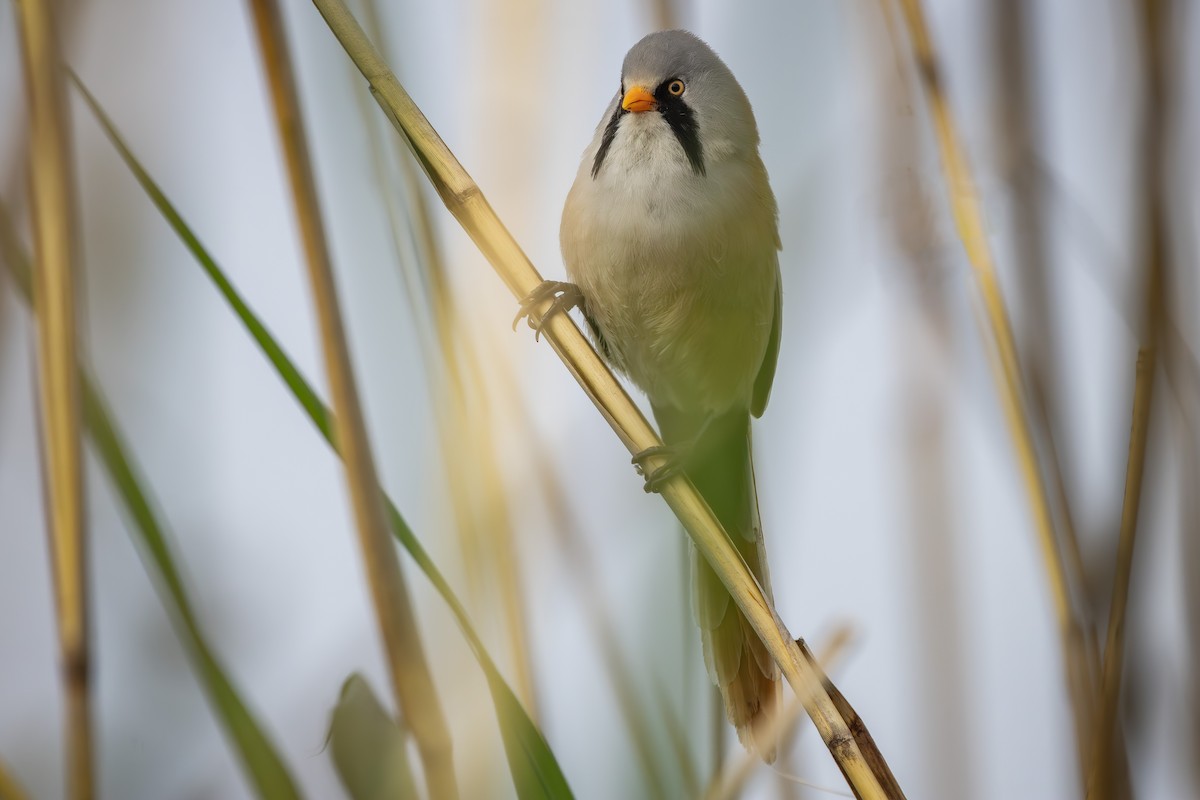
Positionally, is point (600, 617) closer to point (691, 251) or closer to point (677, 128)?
point (691, 251)

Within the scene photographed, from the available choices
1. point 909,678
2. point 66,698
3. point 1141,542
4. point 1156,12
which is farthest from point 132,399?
point 1156,12

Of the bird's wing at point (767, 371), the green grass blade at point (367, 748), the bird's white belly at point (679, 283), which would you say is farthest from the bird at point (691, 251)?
the green grass blade at point (367, 748)

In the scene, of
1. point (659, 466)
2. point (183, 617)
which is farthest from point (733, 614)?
point (183, 617)

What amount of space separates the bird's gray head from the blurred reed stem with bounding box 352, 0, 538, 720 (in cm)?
79

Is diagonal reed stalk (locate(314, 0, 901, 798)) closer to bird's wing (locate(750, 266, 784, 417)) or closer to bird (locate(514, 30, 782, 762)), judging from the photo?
bird (locate(514, 30, 782, 762))

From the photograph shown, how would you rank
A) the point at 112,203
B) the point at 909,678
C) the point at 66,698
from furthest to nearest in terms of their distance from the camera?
the point at 909,678 < the point at 112,203 < the point at 66,698

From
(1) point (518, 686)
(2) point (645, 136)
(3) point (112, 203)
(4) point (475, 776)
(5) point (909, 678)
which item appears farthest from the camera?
(2) point (645, 136)

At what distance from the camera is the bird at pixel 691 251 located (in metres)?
2.00

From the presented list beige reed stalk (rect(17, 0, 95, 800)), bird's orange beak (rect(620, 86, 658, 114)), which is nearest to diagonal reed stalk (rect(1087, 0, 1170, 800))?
bird's orange beak (rect(620, 86, 658, 114))

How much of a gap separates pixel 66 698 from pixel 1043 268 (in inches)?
52.5

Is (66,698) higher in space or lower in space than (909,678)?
higher

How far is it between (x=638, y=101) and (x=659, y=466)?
0.89 metres

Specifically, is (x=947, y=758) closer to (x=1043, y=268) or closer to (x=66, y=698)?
(x=1043, y=268)

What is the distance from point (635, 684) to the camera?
118 cm
